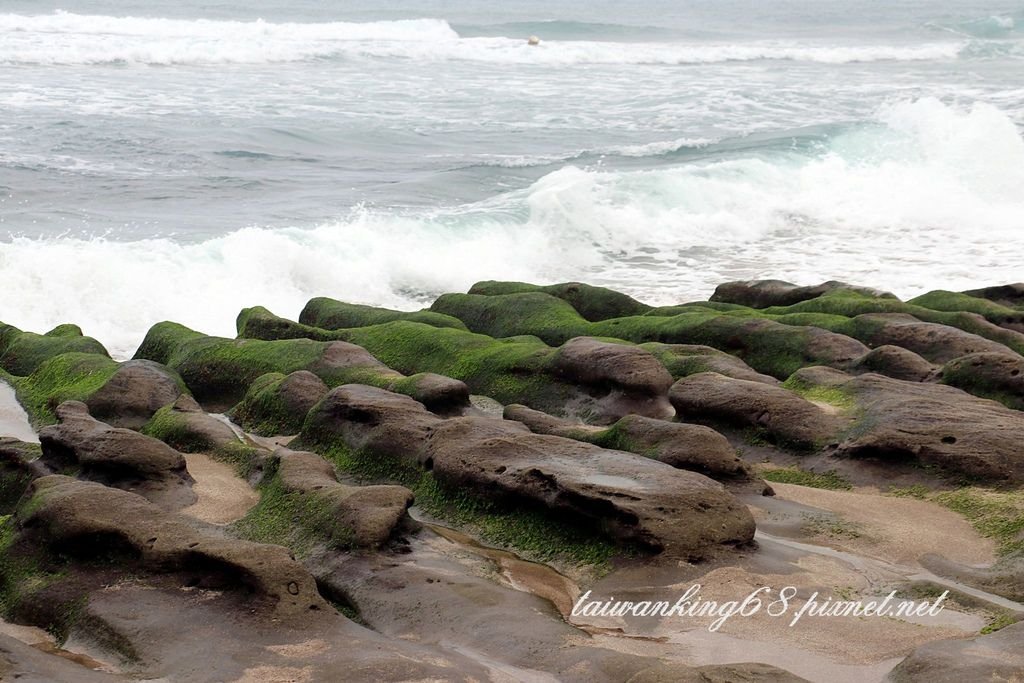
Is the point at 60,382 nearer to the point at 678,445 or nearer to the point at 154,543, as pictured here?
the point at 154,543

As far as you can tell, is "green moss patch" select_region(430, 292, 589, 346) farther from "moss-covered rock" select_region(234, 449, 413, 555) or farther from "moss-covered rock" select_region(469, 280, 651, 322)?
"moss-covered rock" select_region(234, 449, 413, 555)

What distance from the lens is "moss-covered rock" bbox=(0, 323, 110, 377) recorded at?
11059 mm

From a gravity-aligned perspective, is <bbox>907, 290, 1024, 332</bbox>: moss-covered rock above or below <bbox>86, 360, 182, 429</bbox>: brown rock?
above

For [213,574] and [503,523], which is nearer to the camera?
[213,574]

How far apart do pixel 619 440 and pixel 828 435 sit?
1501 mm

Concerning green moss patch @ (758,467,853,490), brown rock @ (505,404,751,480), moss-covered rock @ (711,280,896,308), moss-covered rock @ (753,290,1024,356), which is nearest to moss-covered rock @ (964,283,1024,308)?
moss-covered rock @ (711,280,896,308)

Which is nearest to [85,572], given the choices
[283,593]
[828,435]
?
[283,593]

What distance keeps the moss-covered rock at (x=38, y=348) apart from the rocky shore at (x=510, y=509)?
1.38 feet

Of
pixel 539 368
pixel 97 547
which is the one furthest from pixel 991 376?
pixel 97 547

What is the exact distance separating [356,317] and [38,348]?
3096mm

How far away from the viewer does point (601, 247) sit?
1989cm

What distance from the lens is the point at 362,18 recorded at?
61.9 metres

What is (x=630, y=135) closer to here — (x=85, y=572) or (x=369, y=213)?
(x=369, y=213)

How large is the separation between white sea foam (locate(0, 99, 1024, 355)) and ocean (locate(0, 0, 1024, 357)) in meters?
0.06
